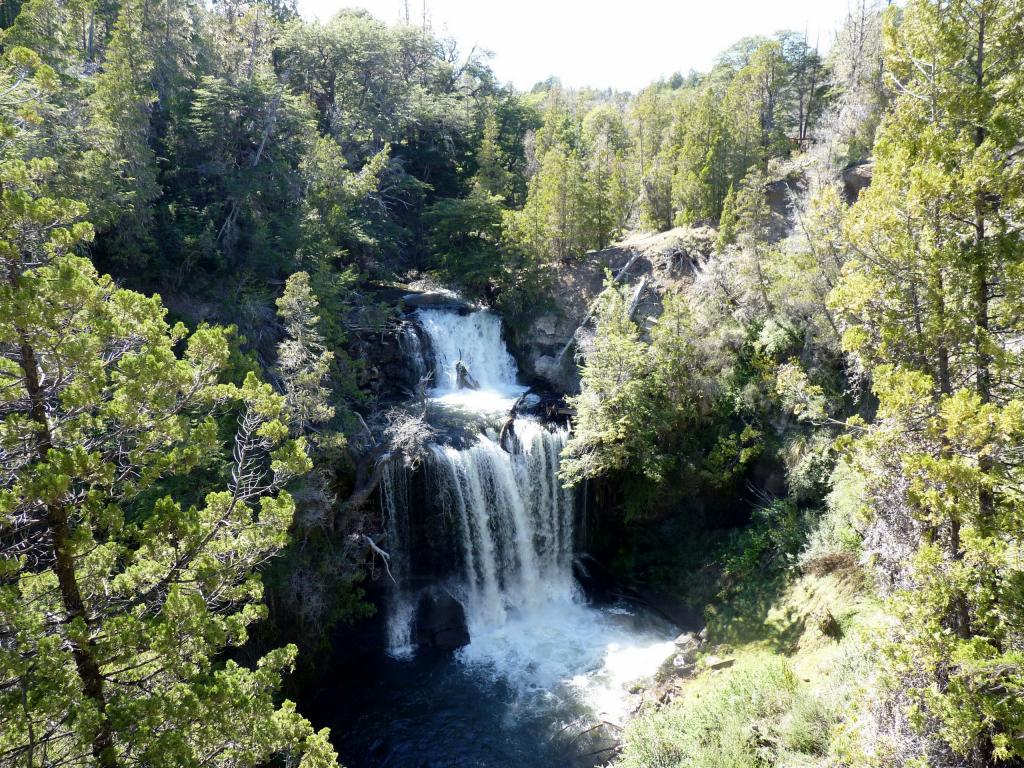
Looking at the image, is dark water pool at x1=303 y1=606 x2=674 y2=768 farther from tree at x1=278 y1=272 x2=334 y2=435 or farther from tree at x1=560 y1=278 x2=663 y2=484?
tree at x1=278 y1=272 x2=334 y2=435

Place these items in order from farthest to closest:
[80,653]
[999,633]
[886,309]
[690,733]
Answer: [690,733]
[886,309]
[999,633]
[80,653]

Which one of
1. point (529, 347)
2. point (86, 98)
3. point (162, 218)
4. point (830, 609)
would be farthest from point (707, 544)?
point (86, 98)

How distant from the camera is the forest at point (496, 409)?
557 cm

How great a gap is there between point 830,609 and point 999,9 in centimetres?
1133

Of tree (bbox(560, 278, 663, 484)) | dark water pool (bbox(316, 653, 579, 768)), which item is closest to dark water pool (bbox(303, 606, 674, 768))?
dark water pool (bbox(316, 653, 579, 768))

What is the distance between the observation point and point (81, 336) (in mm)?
5262

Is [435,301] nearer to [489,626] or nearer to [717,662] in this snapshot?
[489,626]

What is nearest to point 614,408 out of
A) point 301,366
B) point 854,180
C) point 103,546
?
point 301,366

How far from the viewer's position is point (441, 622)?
1752cm

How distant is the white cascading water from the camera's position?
16.4 metres

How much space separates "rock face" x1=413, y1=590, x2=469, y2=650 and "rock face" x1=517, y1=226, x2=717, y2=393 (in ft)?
34.8

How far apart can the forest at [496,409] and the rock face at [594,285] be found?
0.64 feet

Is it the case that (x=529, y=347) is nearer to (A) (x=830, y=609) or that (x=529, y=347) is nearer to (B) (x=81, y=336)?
(A) (x=830, y=609)

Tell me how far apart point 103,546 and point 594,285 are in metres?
24.6
